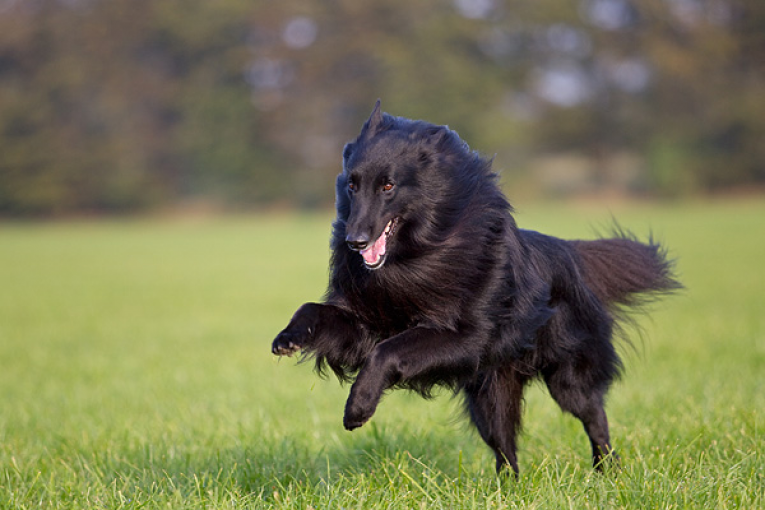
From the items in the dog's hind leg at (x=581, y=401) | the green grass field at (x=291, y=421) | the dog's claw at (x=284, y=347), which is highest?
the dog's claw at (x=284, y=347)

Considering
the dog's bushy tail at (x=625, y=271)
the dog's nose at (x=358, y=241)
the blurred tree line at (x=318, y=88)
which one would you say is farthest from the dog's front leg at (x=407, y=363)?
the blurred tree line at (x=318, y=88)

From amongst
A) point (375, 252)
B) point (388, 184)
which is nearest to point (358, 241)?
point (375, 252)

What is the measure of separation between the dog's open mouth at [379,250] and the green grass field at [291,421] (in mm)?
728

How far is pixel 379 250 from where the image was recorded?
140 inches

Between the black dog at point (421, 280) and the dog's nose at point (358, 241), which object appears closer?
the dog's nose at point (358, 241)

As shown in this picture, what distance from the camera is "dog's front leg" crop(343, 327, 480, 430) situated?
3279 millimetres

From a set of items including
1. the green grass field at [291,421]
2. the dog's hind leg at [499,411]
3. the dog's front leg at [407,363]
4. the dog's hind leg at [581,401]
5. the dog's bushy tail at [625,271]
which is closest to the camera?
the dog's front leg at [407,363]

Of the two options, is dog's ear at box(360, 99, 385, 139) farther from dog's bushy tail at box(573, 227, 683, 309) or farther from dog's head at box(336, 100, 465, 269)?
dog's bushy tail at box(573, 227, 683, 309)

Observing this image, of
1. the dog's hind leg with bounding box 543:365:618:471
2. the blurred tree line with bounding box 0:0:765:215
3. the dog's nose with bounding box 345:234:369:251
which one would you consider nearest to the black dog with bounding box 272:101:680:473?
the dog's nose with bounding box 345:234:369:251

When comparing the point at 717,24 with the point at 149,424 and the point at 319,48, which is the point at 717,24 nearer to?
the point at 319,48

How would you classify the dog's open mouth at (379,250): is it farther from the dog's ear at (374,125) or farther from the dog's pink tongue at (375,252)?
the dog's ear at (374,125)

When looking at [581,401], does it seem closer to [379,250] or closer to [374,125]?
[379,250]

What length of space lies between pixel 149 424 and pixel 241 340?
5674mm

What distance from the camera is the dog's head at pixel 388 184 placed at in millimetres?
3484
